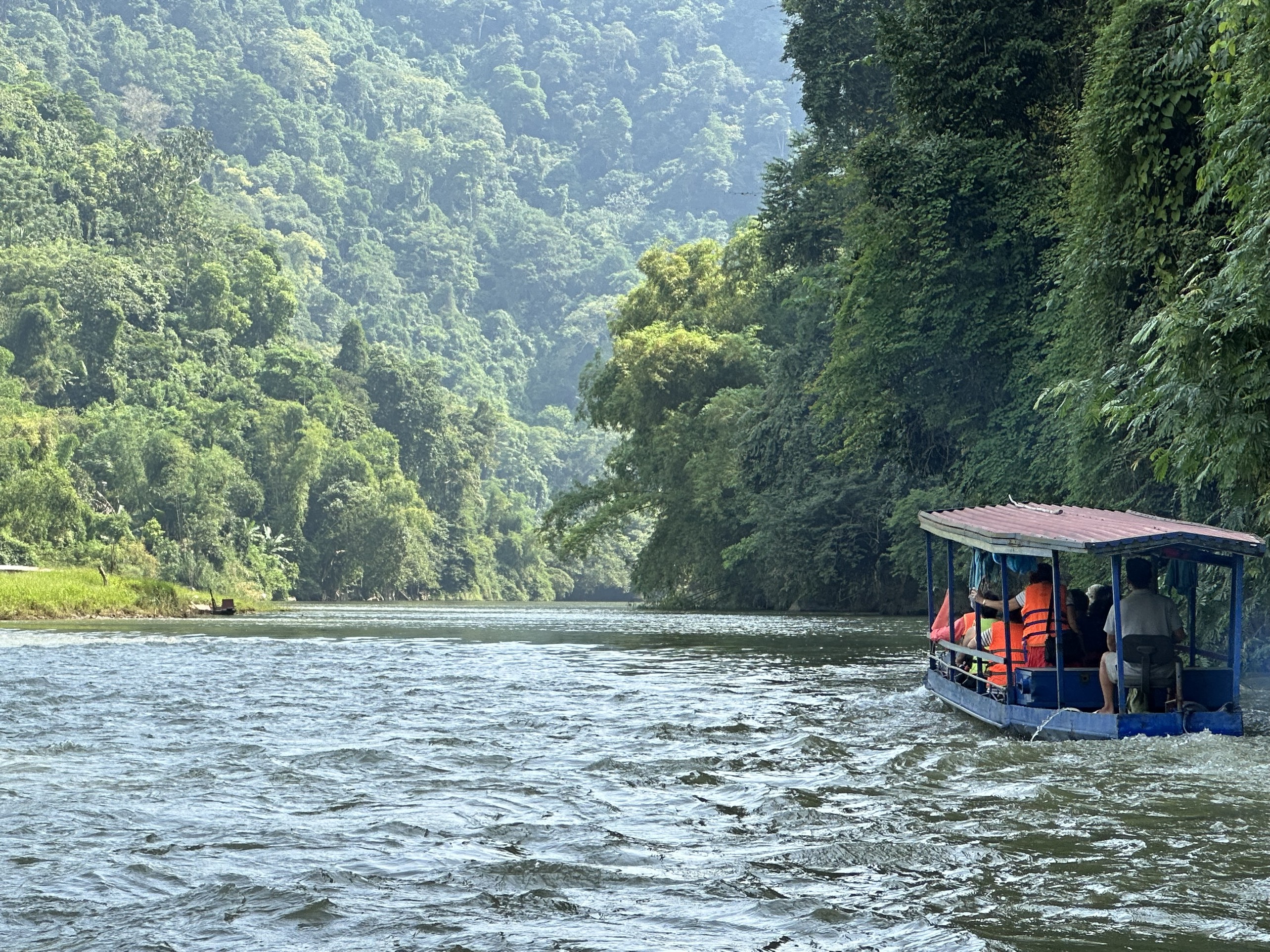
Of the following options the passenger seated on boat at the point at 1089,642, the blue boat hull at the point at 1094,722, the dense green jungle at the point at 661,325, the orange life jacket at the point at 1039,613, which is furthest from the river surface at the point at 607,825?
the dense green jungle at the point at 661,325

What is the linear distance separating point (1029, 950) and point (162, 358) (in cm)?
7951

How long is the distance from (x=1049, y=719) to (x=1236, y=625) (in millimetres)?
1751

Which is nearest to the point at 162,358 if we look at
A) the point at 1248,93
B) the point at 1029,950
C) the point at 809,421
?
the point at 809,421

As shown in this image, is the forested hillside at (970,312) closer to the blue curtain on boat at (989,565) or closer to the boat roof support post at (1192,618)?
the boat roof support post at (1192,618)

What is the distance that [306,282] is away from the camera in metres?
134

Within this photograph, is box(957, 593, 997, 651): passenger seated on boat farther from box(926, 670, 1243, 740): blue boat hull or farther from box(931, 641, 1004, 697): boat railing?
box(926, 670, 1243, 740): blue boat hull

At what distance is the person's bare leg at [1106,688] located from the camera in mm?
13742

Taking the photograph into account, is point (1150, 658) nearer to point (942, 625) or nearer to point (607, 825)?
point (607, 825)

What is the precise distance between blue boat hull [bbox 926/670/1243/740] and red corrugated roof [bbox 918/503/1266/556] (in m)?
1.33

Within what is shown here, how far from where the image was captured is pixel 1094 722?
1327 cm

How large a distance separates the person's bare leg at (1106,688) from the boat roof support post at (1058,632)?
33 cm

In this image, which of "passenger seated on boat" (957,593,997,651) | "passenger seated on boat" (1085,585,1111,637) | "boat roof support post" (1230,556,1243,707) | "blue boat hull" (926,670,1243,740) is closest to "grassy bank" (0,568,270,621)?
"passenger seated on boat" (957,593,997,651)

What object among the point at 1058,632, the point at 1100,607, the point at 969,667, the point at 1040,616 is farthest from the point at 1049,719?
the point at 969,667

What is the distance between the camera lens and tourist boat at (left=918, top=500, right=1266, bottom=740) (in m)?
12.9
